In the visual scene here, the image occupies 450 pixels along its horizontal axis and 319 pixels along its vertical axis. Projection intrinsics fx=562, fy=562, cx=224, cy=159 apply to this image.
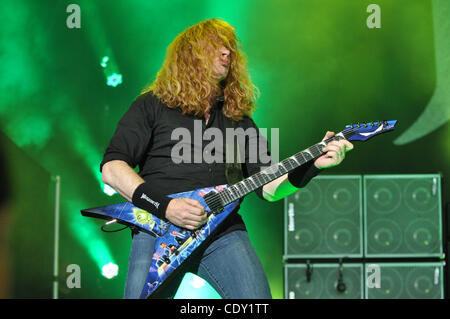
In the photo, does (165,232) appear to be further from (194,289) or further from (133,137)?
(133,137)

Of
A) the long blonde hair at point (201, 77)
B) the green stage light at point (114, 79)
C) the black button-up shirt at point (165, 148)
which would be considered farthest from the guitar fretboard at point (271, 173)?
the green stage light at point (114, 79)

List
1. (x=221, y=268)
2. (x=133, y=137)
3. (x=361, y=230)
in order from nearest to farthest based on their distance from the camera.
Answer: (x=221, y=268), (x=133, y=137), (x=361, y=230)

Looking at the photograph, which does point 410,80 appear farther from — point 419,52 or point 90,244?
point 90,244

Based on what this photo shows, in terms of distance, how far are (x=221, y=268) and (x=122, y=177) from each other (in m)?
0.61

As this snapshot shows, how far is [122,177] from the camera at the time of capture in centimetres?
254

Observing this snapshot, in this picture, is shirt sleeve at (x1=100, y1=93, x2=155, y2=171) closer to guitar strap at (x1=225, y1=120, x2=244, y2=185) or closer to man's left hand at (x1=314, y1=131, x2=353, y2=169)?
guitar strap at (x1=225, y1=120, x2=244, y2=185)

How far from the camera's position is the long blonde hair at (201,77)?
9.27 ft

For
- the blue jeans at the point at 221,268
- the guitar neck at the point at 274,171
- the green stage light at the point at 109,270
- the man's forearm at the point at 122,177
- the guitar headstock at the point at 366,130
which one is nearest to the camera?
the blue jeans at the point at 221,268

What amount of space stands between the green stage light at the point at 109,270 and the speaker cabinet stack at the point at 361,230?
1.60 metres

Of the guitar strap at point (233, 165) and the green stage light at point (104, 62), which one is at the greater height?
the green stage light at point (104, 62)

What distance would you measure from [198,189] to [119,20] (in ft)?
9.51

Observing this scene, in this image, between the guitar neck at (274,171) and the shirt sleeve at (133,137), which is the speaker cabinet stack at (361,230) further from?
the shirt sleeve at (133,137)

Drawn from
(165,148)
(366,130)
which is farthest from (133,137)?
(366,130)

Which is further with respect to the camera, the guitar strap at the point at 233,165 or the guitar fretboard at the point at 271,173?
the guitar strap at the point at 233,165
